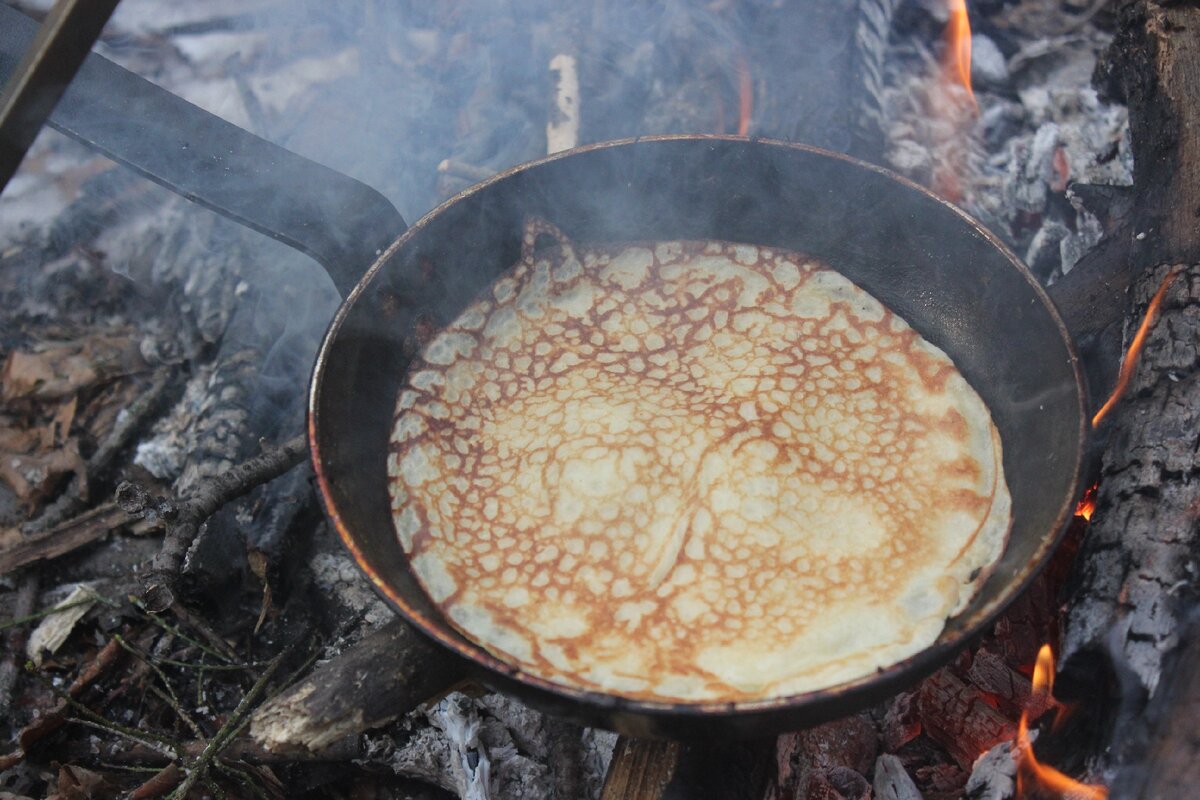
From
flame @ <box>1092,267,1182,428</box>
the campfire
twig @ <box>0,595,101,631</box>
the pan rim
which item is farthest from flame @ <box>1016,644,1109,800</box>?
twig @ <box>0,595,101,631</box>

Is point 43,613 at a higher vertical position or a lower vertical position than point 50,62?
lower

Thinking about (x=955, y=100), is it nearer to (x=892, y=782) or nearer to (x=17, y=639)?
(x=892, y=782)

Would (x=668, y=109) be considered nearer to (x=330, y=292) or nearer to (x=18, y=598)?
(x=330, y=292)

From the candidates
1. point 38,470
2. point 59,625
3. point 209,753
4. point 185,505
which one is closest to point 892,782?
point 209,753

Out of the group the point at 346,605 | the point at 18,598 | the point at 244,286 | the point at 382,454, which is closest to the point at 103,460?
the point at 18,598

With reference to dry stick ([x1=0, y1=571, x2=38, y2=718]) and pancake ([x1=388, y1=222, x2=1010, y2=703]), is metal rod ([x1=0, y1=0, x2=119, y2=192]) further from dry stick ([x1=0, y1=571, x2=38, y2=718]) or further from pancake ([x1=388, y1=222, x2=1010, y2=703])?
dry stick ([x1=0, y1=571, x2=38, y2=718])

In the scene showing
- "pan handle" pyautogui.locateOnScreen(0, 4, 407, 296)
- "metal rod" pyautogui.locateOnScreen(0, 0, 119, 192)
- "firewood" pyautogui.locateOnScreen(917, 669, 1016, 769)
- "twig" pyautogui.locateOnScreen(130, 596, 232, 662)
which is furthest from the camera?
"twig" pyautogui.locateOnScreen(130, 596, 232, 662)
